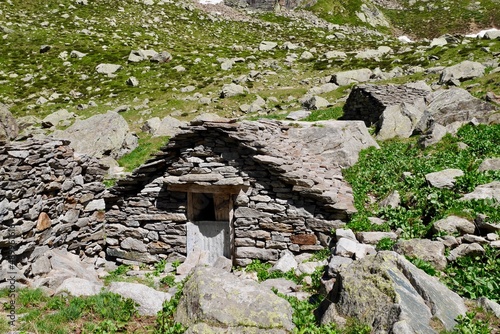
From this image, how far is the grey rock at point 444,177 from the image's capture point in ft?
38.4

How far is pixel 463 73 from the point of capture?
2652cm

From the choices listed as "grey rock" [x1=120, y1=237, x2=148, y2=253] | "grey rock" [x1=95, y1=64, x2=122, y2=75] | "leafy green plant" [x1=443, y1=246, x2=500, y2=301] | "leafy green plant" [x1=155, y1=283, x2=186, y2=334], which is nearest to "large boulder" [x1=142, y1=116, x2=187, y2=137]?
"grey rock" [x1=120, y1=237, x2=148, y2=253]

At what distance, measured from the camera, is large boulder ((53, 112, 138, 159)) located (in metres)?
21.0

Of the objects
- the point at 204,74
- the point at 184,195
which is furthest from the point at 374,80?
the point at 184,195

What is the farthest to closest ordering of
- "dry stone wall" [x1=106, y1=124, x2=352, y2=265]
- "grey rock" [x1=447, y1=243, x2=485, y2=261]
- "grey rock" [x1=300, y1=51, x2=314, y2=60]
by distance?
"grey rock" [x1=300, y1=51, x2=314, y2=60], "dry stone wall" [x1=106, y1=124, x2=352, y2=265], "grey rock" [x1=447, y1=243, x2=485, y2=261]

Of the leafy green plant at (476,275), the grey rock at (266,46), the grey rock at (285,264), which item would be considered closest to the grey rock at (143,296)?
Result: the grey rock at (285,264)

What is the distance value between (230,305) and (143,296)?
242cm

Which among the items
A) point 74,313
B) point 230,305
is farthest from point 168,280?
point 230,305

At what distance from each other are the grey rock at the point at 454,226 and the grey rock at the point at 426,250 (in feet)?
2.88

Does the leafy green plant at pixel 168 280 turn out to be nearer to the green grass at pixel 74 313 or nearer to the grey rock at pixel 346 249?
the green grass at pixel 74 313

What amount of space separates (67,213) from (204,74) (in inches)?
1321

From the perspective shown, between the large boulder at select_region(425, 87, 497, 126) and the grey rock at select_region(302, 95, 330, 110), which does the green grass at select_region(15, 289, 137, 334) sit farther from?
the grey rock at select_region(302, 95, 330, 110)

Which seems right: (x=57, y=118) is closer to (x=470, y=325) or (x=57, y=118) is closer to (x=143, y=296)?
(x=143, y=296)

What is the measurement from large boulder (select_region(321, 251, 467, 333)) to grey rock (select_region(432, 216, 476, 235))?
317 cm
